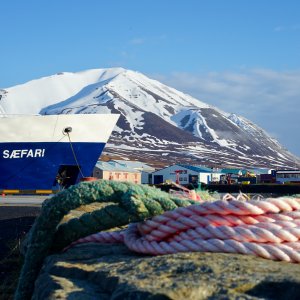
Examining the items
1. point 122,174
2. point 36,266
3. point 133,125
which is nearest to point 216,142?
point 133,125

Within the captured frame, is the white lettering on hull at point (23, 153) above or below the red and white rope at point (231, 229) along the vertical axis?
above

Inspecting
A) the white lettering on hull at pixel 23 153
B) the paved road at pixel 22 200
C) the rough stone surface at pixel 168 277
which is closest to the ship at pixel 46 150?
the white lettering on hull at pixel 23 153

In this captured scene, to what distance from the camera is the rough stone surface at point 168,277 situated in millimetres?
1615

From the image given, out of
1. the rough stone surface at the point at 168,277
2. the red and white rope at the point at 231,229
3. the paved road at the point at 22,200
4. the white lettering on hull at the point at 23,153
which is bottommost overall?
the paved road at the point at 22,200

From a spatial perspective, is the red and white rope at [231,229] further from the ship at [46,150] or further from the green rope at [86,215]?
the ship at [46,150]

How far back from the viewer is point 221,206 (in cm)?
210

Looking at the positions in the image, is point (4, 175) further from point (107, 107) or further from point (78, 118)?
point (107, 107)

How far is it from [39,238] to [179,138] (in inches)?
7458

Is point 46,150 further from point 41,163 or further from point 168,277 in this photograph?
point 168,277

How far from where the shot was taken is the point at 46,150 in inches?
688

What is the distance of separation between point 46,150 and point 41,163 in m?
0.44

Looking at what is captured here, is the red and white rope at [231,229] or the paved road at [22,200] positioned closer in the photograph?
the red and white rope at [231,229]

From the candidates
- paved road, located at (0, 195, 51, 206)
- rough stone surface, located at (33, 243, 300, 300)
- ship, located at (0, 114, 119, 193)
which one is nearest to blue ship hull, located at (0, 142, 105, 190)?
ship, located at (0, 114, 119, 193)

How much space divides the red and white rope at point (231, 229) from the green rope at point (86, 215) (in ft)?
0.36
